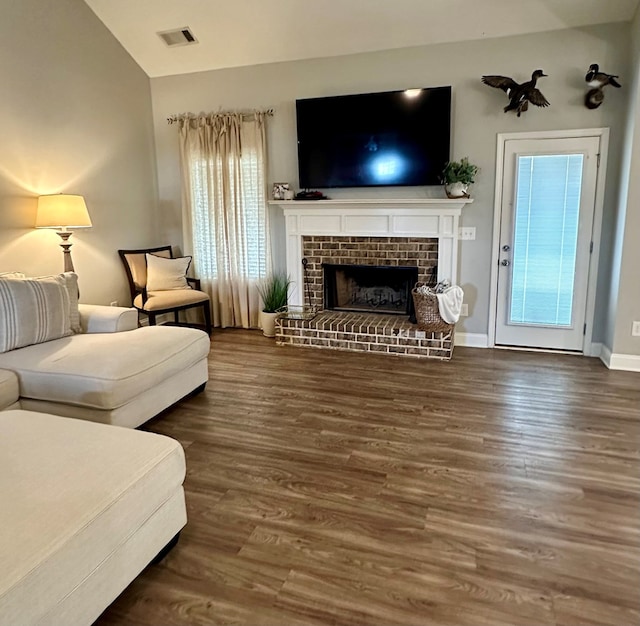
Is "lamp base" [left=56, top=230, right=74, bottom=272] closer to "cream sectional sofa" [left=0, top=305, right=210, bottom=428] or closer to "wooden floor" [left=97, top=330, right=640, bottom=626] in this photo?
"cream sectional sofa" [left=0, top=305, right=210, bottom=428]

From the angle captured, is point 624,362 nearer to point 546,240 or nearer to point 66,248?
point 546,240

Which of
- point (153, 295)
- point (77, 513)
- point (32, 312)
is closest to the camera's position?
point (77, 513)

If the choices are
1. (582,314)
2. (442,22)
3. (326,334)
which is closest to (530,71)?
(442,22)

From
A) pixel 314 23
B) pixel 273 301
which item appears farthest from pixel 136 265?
pixel 314 23

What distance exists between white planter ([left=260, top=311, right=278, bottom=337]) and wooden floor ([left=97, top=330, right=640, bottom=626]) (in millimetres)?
1295

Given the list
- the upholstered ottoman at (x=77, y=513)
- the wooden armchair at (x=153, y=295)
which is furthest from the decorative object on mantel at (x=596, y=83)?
the upholstered ottoman at (x=77, y=513)

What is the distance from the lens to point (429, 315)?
429 cm

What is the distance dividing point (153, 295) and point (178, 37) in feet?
8.24

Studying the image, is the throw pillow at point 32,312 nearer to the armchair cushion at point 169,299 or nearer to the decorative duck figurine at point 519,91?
the armchair cushion at point 169,299

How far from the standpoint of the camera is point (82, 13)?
14.5 ft

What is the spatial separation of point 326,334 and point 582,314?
231 centimetres

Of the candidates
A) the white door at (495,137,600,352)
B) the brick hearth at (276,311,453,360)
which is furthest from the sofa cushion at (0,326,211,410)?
the white door at (495,137,600,352)

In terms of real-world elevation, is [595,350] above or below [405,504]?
above

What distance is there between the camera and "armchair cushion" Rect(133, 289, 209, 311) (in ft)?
15.4
